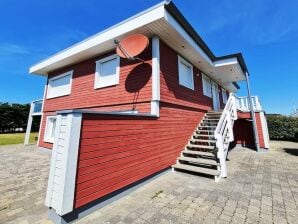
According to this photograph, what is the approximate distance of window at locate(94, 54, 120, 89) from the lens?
250 inches

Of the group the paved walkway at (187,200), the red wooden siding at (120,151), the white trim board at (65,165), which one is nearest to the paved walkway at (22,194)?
the paved walkway at (187,200)

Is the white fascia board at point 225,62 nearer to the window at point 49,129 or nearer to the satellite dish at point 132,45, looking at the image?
the satellite dish at point 132,45

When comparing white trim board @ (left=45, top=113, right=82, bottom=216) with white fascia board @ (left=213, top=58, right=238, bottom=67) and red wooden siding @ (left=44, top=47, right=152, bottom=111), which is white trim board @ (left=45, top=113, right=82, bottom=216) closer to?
red wooden siding @ (left=44, top=47, right=152, bottom=111)

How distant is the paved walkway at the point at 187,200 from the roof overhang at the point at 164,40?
466 centimetres

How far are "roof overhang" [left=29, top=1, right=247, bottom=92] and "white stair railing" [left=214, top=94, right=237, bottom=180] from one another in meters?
2.31

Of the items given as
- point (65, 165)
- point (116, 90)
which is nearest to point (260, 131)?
point (116, 90)

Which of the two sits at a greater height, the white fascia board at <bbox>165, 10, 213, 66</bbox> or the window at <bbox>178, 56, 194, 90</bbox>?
the white fascia board at <bbox>165, 10, 213, 66</bbox>

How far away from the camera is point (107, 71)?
6.78 metres

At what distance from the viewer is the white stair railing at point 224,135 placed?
475 cm

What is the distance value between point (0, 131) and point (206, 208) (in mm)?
37586

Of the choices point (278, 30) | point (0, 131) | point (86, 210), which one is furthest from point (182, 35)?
point (0, 131)

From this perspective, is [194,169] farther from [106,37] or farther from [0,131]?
[0,131]

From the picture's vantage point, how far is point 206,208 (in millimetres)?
3025

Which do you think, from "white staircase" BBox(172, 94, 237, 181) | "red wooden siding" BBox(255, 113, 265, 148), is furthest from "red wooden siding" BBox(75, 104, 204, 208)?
"red wooden siding" BBox(255, 113, 265, 148)
